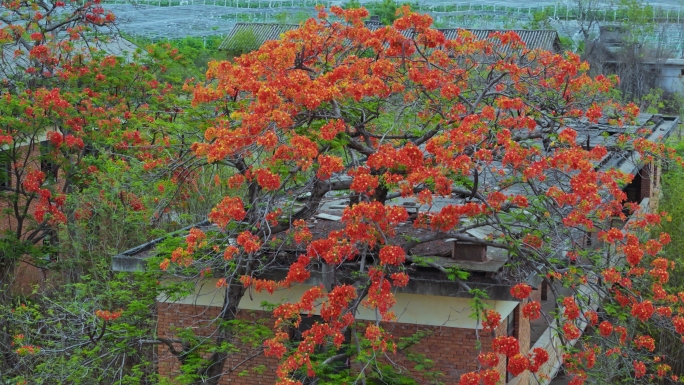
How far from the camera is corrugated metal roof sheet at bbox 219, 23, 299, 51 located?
51.8 m

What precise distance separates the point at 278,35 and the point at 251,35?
5.07 ft

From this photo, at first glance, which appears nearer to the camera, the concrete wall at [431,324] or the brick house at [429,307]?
the brick house at [429,307]

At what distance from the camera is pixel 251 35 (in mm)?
52031

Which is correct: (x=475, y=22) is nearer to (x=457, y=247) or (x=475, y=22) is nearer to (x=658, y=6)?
(x=658, y=6)

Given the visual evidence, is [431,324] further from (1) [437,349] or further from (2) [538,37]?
(2) [538,37]

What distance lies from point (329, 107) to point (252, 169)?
1.37m

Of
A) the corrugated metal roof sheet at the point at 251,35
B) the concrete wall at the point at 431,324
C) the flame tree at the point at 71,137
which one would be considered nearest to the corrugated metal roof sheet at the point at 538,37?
the corrugated metal roof sheet at the point at 251,35

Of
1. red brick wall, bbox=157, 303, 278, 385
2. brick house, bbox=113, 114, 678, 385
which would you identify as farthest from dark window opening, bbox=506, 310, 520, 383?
red brick wall, bbox=157, 303, 278, 385

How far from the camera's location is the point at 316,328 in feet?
35.9

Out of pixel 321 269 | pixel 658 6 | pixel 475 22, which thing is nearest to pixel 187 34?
pixel 475 22

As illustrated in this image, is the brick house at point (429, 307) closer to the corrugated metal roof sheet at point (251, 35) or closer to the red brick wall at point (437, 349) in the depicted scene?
the red brick wall at point (437, 349)

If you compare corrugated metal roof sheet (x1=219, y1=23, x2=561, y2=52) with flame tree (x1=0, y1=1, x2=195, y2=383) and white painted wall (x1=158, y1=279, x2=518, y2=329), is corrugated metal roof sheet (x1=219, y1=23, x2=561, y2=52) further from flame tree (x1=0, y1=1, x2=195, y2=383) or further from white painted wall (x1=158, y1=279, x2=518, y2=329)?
white painted wall (x1=158, y1=279, x2=518, y2=329)

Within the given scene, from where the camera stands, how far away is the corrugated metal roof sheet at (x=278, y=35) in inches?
1879

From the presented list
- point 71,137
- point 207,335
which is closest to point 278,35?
point 71,137
